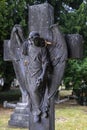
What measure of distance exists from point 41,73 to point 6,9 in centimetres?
1214

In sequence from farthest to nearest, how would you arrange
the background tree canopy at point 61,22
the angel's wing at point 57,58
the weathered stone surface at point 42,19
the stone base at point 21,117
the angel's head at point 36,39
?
the background tree canopy at point 61,22
the stone base at point 21,117
the weathered stone surface at point 42,19
the angel's wing at point 57,58
the angel's head at point 36,39

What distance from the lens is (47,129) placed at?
454 centimetres

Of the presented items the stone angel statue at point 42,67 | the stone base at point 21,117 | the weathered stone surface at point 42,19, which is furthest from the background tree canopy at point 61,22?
the stone angel statue at point 42,67

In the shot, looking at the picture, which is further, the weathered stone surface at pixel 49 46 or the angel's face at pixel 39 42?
the weathered stone surface at pixel 49 46

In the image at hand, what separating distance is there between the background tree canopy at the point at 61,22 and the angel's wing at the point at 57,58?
10634 millimetres

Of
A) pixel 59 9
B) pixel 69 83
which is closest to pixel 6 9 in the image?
pixel 59 9

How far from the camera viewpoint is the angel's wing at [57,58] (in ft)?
14.3

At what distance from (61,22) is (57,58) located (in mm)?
14026

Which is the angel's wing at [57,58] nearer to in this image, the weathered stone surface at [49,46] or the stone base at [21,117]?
the weathered stone surface at [49,46]

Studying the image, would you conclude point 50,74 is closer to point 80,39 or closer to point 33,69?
point 33,69

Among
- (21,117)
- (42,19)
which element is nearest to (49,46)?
(42,19)

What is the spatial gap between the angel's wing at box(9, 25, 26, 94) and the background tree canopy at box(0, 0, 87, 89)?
33.8 ft

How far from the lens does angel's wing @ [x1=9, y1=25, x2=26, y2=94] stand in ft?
15.1

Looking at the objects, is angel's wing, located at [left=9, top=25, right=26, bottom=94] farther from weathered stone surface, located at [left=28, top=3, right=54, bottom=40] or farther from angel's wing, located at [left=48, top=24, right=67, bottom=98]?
angel's wing, located at [left=48, top=24, right=67, bottom=98]
